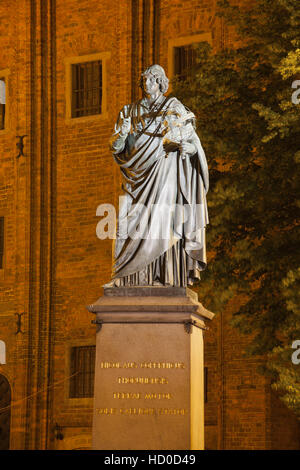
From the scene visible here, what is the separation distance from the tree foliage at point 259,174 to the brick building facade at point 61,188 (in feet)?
16.3

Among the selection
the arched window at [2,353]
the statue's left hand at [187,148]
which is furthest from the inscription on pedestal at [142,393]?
the arched window at [2,353]

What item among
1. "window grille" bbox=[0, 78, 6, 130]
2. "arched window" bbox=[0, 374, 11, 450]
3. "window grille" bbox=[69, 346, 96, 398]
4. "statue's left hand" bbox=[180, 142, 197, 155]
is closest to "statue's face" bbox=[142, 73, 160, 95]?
"statue's left hand" bbox=[180, 142, 197, 155]

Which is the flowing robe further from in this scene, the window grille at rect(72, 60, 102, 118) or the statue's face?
the window grille at rect(72, 60, 102, 118)

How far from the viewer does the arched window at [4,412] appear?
25047 mm

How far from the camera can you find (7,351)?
25.2m

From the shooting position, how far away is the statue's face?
1206cm

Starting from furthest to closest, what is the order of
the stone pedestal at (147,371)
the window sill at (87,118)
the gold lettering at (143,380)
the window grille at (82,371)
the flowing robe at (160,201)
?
the window sill at (87,118)
the window grille at (82,371)
the flowing robe at (160,201)
the gold lettering at (143,380)
the stone pedestal at (147,371)

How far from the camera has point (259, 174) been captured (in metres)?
18.2

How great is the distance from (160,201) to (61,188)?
1401 cm

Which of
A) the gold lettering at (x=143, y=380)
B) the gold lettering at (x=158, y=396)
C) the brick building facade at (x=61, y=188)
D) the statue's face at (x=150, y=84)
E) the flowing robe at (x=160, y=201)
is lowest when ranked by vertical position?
the gold lettering at (x=158, y=396)

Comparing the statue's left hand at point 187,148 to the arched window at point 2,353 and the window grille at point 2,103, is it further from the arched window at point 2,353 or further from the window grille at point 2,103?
the window grille at point 2,103

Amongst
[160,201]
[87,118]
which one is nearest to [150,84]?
[160,201]

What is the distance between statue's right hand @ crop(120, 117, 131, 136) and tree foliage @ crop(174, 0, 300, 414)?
579cm

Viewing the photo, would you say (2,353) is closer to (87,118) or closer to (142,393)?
(87,118)
